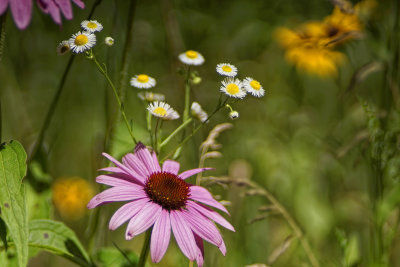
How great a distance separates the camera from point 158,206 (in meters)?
0.56

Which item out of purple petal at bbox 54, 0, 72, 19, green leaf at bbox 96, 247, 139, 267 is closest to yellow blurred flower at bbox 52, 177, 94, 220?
green leaf at bbox 96, 247, 139, 267

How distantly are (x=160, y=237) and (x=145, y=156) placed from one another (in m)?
0.13

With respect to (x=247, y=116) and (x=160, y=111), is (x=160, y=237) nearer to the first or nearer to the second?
(x=160, y=111)

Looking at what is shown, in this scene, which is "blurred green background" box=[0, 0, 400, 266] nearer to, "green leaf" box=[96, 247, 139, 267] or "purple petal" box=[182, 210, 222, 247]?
"green leaf" box=[96, 247, 139, 267]

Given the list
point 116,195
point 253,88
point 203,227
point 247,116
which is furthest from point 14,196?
point 247,116

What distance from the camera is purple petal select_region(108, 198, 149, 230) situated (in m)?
0.50

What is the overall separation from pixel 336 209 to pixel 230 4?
1.18 meters

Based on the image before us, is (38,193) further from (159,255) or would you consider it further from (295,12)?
(295,12)

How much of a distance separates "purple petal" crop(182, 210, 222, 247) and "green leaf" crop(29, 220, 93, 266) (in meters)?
0.19

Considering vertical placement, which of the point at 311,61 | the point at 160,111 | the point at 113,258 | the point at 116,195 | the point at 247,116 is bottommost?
the point at 113,258

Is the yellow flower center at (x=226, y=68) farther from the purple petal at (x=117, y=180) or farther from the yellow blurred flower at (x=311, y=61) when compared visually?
the yellow blurred flower at (x=311, y=61)

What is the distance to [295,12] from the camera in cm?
182

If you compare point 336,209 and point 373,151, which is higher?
point 373,151

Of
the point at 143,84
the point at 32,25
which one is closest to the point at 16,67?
the point at 32,25
